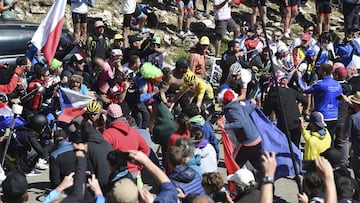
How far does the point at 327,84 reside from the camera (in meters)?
11.4

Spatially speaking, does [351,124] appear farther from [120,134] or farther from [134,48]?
[134,48]

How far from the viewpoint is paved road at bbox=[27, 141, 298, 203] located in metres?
10.4

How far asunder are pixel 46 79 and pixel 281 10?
10141mm

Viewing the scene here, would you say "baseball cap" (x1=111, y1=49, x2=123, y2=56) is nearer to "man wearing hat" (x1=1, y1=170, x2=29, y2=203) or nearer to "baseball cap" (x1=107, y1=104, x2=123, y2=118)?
"baseball cap" (x1=107, y1=104, x2=123, y2=118)

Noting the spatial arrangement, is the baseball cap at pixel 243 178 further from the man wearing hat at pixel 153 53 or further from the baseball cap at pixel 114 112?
the man wearing hat at pixel 153 53

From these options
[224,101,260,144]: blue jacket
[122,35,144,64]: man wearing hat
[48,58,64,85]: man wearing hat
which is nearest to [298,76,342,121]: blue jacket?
[224,101,260,144]: blue jacket

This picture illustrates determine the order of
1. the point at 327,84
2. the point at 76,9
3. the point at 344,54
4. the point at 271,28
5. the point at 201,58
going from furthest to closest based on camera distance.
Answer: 1. the point at 271,28
2. the point at 76,9
3. the point at 344,54
4. the point at 201,58
5. the point at 327,84

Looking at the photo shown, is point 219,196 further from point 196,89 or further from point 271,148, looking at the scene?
point 196,89

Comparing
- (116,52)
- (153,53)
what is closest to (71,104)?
(116,52)

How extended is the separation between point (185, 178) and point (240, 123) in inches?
96.3

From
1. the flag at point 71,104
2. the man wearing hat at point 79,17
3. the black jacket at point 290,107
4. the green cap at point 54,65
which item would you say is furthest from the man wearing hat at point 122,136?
the man wearing hat at point 79,17

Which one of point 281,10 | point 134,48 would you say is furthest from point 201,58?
point 281,10

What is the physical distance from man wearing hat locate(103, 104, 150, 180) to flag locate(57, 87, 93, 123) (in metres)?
1.79

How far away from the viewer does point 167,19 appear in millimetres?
19062
